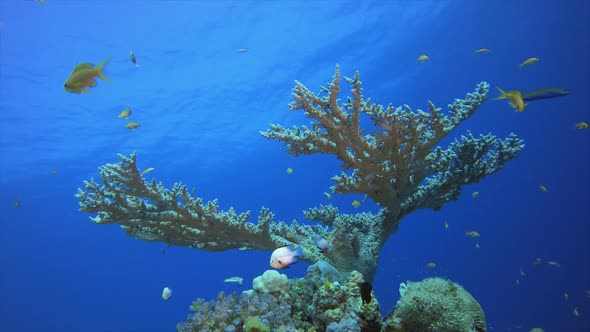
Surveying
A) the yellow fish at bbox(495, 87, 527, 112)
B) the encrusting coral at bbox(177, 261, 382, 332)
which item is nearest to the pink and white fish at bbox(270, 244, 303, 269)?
the encrusting coral at bbox(177, 261, 382, 332)

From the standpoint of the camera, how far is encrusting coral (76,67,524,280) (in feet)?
15.3

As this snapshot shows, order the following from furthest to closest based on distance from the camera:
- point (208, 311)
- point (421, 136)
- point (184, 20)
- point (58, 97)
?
point (58, 97) < point (184, 20) < point (421, 136) < point (208, 311)

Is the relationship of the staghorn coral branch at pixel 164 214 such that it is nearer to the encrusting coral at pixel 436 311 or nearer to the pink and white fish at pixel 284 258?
the pink and white fish at pixel 284 258

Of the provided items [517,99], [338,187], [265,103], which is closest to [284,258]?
[338,187]

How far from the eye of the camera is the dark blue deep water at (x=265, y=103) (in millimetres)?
19844

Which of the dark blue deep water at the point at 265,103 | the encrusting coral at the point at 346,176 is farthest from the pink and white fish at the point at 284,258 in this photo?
the dark blue deep water at the point at 265,103

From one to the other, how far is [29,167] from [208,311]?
122ft

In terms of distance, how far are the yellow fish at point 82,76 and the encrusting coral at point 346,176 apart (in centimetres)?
109

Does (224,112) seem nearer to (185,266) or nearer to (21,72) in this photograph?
(21,72)

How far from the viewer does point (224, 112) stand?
Result: 29812 millimetres

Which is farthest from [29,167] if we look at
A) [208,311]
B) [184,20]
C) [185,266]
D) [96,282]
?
[185,266]

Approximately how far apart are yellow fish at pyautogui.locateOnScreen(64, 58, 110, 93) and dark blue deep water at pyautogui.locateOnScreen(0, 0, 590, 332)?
161 millimetres

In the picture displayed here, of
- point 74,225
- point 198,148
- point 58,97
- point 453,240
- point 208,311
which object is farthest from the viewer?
point 453,240

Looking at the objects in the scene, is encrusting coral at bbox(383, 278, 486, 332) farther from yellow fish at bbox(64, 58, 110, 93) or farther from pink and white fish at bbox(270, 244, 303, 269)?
→ yellow fish at bbox(64, 58, 110, 93)
